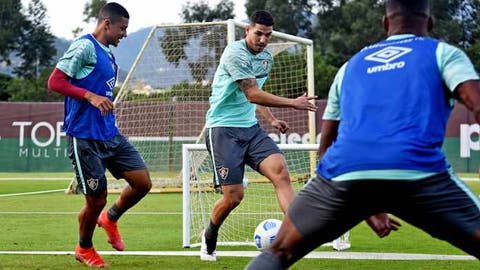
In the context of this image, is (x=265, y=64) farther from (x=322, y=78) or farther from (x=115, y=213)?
(x=322, y=78)

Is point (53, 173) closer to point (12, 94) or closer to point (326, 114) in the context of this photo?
point (12, 94)

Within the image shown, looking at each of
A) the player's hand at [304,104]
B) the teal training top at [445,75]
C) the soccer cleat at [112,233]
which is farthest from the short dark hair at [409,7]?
the soccer cleat at [112,233]

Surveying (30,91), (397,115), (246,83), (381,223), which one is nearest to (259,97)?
(246,83)

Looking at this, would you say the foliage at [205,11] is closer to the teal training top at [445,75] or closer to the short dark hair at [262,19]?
the short dark hair at [262,19]

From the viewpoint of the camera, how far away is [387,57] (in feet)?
15.0

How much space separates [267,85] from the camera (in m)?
19.3

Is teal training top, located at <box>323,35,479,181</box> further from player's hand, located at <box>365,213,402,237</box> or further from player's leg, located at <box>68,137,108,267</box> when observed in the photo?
player's leg, located at <box>68,137,108,267</box>

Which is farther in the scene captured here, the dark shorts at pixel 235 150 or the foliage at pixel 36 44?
the foliage at pixel 36 44

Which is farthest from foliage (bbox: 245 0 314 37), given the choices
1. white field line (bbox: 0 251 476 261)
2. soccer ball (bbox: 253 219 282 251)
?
soccer ball (bbox: 253 219 282 251)

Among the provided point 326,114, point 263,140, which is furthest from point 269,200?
point 326,114

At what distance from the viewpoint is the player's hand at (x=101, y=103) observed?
7.68 m

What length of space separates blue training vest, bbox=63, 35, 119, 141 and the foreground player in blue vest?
3.95 meters

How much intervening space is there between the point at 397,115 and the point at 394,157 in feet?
0.65

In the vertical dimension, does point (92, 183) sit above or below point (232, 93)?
below
